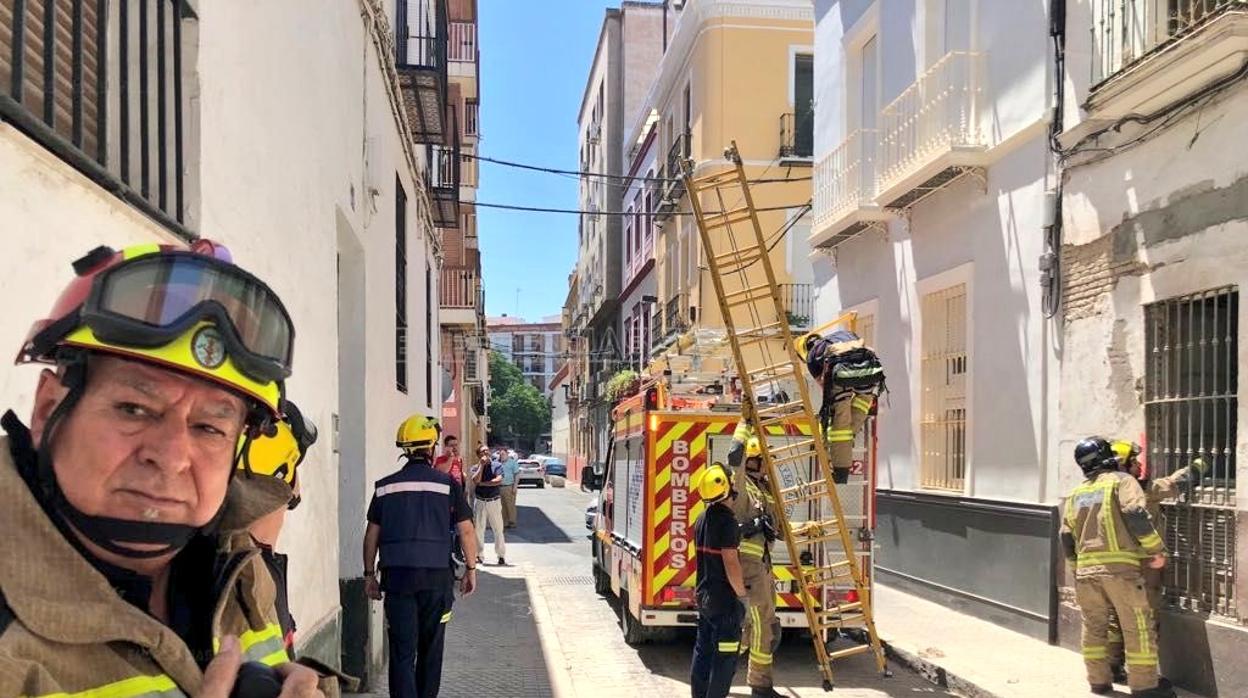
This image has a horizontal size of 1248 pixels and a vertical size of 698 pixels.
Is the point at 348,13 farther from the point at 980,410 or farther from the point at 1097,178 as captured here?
the point at 980,410

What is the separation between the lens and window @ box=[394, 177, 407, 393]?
976 centimetres

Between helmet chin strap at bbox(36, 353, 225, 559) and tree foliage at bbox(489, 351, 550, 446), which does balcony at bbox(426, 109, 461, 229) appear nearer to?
helmet chin strap at bbox(36, 353, 225, 559)

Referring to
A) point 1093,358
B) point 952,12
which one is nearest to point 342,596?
point 1093,358

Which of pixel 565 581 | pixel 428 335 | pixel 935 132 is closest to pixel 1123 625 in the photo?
pixel 935 132

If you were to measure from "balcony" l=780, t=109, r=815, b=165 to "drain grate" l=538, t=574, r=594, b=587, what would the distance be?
1280 centimetres

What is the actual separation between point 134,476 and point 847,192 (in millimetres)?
12306

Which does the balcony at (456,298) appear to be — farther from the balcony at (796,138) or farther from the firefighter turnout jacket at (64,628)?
the firefighter turnout jacket at (64,628)

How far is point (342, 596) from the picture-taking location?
636 cm

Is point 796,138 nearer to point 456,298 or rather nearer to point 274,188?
point 456,298

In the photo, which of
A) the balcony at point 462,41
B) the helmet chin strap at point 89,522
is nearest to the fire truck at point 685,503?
the helmet chin strap at point 89,522

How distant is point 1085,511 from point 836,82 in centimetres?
895

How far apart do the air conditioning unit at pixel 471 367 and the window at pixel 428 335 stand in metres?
14.3

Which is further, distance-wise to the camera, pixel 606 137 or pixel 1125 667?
pixel 606 137

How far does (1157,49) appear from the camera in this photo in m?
6.73
